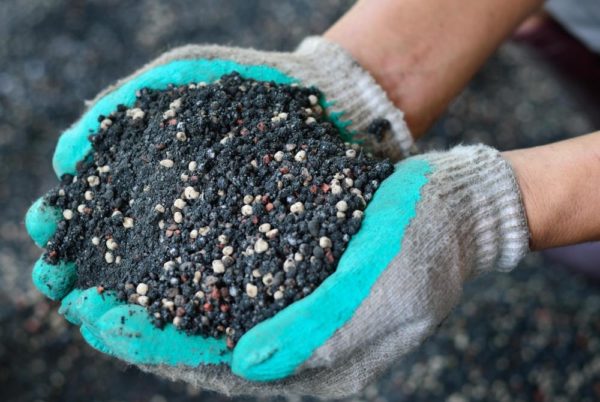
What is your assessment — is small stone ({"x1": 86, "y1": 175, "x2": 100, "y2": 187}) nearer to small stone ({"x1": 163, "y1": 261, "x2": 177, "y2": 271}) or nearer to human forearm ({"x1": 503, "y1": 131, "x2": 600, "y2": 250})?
small stone ({"x1": 163, "y1": 261, "x2": 177, "y2": 271})

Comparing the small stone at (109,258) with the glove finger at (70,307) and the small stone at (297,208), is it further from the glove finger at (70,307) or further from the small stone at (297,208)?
the small stone at (297,208)

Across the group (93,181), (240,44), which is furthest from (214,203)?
(240,44)

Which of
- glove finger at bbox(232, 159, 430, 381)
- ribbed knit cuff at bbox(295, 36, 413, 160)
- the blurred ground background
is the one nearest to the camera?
glove finger at bbox(232, 159, 430, 381)

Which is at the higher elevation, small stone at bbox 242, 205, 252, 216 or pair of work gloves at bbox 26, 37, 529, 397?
small stone at bbox 242, 205, 252, 216

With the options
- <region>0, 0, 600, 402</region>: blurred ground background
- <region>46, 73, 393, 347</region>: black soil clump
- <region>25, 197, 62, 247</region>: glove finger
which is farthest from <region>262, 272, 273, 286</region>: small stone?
<region>0, 0, 600, 402</region>: blurred ground background

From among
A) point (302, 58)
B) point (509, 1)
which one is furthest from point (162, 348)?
point (509, 1)

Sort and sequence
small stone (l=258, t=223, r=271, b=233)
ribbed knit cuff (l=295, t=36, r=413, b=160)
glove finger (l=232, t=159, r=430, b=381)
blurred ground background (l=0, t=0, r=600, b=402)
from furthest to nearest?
blurred ground background (l=0, t=0, r=600, b=402) → ribbed knit cuff (l=295, t=36, r=413, b=160) → small stone (l=258, t=223, r=271, b=233) → glove finger (l=232, t=159, r=430, b=381)

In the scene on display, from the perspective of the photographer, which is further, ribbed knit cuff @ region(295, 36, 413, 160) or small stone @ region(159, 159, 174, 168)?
ribbed knit cuff @ region(295, 36, 413, 160)
